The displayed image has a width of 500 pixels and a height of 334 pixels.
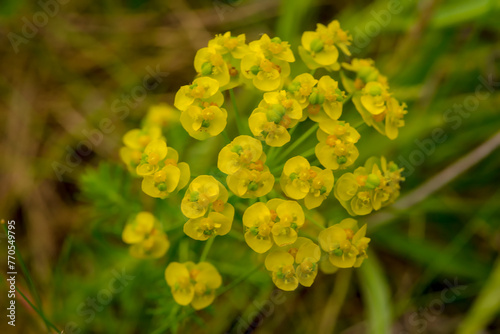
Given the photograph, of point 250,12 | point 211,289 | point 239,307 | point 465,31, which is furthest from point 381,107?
point 250,12

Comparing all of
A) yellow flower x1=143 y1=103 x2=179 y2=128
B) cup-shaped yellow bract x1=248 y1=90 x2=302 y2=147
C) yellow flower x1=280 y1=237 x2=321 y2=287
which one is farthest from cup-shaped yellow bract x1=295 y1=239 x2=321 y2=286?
yellow flower x1=143 y1=103 x2=179 y2=128

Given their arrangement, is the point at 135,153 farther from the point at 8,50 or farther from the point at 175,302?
the point at 8,50

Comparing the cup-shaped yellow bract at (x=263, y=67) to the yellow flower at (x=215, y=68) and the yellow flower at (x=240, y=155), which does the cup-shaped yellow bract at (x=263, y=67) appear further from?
the yellow flower at (x=240, y=155)

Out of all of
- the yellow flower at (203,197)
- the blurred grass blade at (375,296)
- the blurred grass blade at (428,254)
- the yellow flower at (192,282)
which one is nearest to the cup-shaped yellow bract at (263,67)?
the yellow flower at (203,197)

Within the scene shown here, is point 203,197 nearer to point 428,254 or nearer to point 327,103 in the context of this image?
point 327,103

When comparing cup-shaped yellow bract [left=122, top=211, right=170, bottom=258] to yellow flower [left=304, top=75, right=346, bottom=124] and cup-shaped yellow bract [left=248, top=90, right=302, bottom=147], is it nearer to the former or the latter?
cup-shaped yellow bract [left=248, top=90, right=302, bottom=147]

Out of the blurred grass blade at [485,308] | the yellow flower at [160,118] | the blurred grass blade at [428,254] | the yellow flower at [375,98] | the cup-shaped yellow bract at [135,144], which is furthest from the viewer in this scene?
the blurred grass blade at [428,254]
